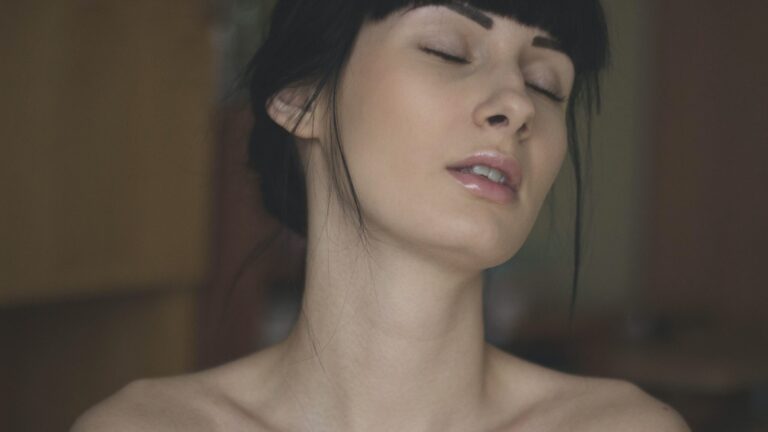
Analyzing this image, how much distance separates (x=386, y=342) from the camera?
1218 millimetres

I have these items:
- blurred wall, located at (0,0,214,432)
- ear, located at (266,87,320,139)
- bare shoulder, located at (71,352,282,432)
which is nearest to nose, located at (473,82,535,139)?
ear, located at (266,87,320,139)

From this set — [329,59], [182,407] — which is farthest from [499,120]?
[182,407]

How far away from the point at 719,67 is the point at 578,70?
3138mm

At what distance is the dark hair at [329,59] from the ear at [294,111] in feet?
0.04

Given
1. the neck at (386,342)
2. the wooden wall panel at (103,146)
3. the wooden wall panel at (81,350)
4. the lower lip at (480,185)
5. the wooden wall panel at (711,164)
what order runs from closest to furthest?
the lower lip at (480,185), the neck at (386,342), the wooden wall panel at (103,146), the wooden wall panel at (81,350), the wooden wall panel at (711,164)

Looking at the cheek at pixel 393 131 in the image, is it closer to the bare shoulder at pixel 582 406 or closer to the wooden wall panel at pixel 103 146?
the bare shoulder at pixel 582 406

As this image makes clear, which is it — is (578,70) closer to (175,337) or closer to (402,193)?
(402,193)

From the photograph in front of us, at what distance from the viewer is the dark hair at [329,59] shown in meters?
1.20

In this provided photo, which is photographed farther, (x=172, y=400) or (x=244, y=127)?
(x=244, y=127)

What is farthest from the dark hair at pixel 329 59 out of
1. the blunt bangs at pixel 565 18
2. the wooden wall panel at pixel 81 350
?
the wooden wall panel at pixel 81 350

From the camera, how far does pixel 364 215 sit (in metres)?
1.18

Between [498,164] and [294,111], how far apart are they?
0.31 metres

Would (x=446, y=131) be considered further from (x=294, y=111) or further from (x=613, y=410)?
(x=613, y=410)

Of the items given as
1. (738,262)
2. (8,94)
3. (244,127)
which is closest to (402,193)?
(8,94)
